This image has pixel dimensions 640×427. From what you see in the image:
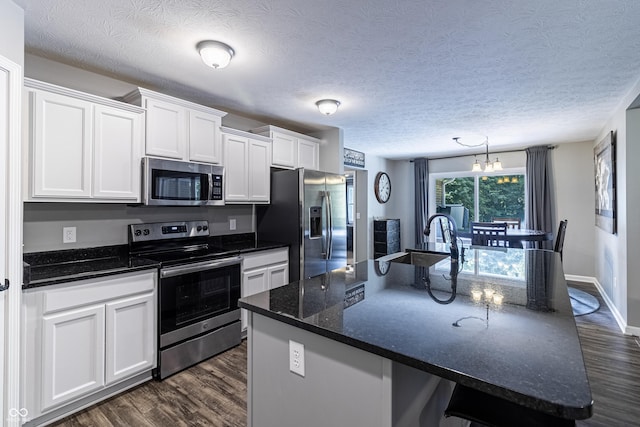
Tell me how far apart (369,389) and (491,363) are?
38 centimetres

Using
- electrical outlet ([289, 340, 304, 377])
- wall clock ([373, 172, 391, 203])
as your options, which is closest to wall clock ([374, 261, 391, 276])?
electrical outlet ([289, 340, 304, 377])

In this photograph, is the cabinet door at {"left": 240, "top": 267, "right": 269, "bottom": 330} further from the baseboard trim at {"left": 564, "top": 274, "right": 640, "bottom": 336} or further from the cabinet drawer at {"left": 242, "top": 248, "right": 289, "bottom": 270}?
the baseboard trim at {"left": 564, "top": 274, "right": 640, "bottom": 336}

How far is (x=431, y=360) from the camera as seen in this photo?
868 millimetres

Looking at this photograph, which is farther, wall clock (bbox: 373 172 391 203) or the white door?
wall clock (bbox: 373 172 391 203)

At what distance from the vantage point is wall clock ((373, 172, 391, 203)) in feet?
22.0

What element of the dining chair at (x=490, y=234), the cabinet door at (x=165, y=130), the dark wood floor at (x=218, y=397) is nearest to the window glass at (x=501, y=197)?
the dining chair at (x=490, y=234)

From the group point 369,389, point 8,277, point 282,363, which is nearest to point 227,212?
point 8,277

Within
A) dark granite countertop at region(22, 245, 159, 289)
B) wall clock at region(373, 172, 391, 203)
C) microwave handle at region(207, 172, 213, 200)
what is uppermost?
wall clock at region(373, 172, 391, 203)

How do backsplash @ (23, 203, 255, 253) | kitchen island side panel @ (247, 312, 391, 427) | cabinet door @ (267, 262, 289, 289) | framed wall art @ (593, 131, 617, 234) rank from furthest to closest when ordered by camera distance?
framed wall art @ (593, 131, 617, 234) < cabinet door @ (267, 262, 289, 289) < backsplash @ (23, 203, 255, 253) < kitchen island side panel @ (247, 312, 391, 427)

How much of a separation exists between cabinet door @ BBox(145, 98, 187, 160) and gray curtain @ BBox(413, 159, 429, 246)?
206 inches

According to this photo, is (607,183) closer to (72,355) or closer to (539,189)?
(539,189)

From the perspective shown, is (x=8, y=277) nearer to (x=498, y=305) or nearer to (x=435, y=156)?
(x=498, y=305)

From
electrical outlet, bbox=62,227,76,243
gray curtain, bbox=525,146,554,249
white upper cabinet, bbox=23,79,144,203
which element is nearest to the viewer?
white upper cabinet, bbox=23,79,144,203

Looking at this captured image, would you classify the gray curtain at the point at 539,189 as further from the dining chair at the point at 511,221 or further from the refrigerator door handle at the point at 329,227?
the refrigerator door handle at the point at 329,227
